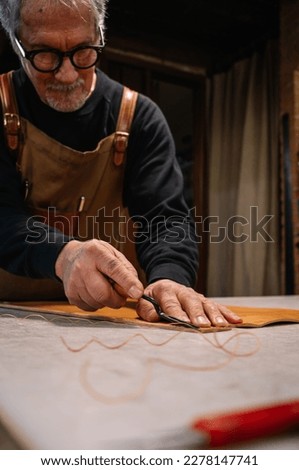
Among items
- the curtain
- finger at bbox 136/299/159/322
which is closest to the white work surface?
finger at bbox 136/299/159/322

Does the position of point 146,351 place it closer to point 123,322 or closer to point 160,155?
point 123,322

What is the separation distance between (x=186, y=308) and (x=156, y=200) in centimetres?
49

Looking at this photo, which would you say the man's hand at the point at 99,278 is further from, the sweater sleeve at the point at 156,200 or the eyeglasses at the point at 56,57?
the eyeglasses at the point at 56,57

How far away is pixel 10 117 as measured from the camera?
1.24 meters

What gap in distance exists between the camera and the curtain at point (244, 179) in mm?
3418

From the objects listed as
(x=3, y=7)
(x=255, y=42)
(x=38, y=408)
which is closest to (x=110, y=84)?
(x=3, y=7)

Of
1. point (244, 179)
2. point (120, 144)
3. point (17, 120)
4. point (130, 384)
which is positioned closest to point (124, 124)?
point (120, 144)

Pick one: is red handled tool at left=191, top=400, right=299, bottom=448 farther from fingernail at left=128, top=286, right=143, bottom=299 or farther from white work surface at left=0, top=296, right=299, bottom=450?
fingernail at left=128, top=286, right=143, bottom=299

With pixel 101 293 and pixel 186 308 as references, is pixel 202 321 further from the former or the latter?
pixel 101 293

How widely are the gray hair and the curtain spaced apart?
2.45 meters

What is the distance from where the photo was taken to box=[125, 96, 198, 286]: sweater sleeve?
1.07 m

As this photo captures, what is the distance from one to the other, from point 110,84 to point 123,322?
0.79m

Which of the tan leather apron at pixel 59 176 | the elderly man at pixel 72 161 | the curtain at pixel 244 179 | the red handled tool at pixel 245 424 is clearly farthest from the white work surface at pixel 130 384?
the curtain at pixel 244 179

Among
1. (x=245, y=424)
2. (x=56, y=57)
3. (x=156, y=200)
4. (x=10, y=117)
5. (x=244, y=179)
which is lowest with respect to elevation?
(x=245, y=424)
